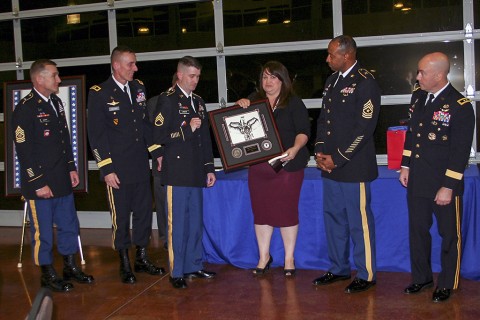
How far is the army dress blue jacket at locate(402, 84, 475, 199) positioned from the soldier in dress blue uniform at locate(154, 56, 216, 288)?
1430mm

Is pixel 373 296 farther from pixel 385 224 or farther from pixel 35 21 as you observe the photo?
pixel 35 21

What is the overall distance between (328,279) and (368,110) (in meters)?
1.22

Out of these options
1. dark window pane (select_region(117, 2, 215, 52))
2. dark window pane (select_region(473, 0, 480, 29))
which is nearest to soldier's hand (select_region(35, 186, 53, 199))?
dark window pane (select_region(117, 2, 215, 52))

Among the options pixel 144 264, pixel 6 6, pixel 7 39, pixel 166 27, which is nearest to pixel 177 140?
pixel 144 264

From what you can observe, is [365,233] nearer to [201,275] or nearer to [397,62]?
[201,275]

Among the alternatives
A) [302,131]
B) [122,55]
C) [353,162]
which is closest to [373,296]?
[353,162]

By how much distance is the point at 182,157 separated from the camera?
166 inches

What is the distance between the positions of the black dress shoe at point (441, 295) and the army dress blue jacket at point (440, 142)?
1.97ft

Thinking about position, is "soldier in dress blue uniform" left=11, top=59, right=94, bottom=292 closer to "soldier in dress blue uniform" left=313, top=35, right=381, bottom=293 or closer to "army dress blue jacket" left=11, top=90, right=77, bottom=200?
"army dress blue jacket" left=11, top=90, right=77, bottom=200

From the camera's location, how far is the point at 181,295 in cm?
419

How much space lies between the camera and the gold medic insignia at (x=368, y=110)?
3914 millimetres

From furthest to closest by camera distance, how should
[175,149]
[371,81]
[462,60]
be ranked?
[462,60] < [175,149] < [371,81]

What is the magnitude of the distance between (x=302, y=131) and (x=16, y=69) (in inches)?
155

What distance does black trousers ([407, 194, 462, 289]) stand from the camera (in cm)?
377
